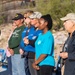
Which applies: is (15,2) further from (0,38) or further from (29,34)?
(29,34)

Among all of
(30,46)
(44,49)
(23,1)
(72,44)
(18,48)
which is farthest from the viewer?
(23,1)

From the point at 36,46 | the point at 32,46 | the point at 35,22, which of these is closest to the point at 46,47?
the point at 36,46

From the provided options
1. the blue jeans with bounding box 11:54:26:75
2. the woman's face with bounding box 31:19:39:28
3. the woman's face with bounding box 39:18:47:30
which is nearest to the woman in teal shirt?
the woman's face with bounding box 39:18:47:30

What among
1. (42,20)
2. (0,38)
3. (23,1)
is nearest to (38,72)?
(42,20)

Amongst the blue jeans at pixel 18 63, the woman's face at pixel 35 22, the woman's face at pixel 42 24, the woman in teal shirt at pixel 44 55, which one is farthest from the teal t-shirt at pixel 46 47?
the blue jeans at pixel 18 63

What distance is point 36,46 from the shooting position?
676 centimetres

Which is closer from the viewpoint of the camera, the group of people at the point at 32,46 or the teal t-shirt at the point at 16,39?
the group of people at the point at 32,46

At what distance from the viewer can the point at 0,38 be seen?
48.4ft

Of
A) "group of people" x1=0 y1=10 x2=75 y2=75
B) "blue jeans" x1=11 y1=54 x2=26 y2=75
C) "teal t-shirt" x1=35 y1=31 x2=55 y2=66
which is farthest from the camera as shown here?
"blue jeans" x1=11 y1=54 x2=26 y2=75

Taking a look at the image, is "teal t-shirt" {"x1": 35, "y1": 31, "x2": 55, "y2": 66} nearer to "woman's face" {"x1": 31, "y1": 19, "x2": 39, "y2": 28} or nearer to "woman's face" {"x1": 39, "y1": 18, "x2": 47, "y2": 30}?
"woman's face" {"x1": 39, "y1": 18, "x2": 47, "y2": 30}

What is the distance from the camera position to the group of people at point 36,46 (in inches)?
233

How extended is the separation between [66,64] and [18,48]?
7.12 feet

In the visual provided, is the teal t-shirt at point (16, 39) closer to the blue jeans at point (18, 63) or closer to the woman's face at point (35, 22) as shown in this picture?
the blue jeans at point (18, 63)

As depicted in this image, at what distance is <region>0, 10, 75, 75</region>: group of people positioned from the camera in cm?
591
